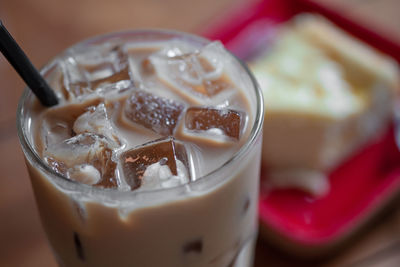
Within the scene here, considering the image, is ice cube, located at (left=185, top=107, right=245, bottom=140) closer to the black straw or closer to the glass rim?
the glass rim

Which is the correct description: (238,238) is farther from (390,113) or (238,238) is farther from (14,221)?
(390,113)

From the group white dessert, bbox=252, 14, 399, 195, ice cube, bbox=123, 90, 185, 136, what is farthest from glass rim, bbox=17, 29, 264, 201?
white dessert, bbox=252, 14, 399, 195

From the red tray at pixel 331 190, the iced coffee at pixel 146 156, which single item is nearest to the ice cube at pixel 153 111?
the iced coffee at pixel 146 156

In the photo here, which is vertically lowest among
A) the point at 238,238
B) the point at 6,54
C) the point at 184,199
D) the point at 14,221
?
the point at 14,221

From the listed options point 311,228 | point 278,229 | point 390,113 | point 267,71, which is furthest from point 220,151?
point 390,113

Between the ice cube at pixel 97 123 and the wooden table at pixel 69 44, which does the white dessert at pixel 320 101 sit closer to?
the wooden table at pixel 69 44

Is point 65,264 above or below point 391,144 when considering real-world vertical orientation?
above
